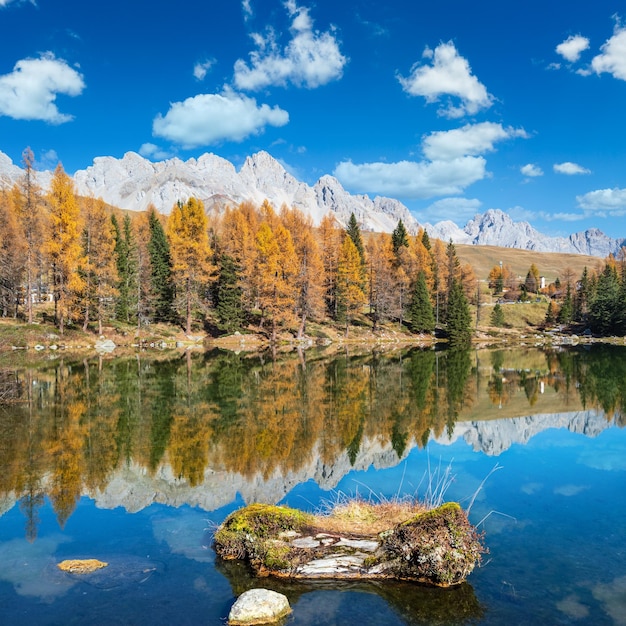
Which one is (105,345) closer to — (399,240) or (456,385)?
(456,385)

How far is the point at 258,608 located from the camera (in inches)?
323

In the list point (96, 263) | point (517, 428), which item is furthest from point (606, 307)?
point (96, 263)

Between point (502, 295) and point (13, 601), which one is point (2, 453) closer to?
point (13, 601)

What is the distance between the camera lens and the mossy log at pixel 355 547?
935cm

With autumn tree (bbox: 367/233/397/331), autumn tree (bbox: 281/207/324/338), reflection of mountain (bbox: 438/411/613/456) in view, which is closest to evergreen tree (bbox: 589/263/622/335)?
autumn tree (bbox: 367/233/397/331)

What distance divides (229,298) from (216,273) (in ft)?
25.6

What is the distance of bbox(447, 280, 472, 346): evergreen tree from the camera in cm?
8044

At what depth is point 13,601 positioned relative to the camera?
29.1 ft

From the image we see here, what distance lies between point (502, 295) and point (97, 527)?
134 m

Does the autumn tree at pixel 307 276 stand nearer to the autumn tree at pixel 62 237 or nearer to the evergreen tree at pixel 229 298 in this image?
the evergreen tree at pixel 229 298

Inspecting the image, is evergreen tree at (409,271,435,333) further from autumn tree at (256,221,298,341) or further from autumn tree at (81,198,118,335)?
autumn tree at (81,198,118,335)

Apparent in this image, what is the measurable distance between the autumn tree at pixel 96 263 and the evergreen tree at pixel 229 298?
13362 mm

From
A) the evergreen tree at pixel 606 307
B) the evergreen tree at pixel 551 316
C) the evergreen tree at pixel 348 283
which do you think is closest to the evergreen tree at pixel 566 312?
the evergreen tree at pixel 551 316

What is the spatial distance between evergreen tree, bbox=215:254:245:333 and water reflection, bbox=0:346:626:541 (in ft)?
67.2
